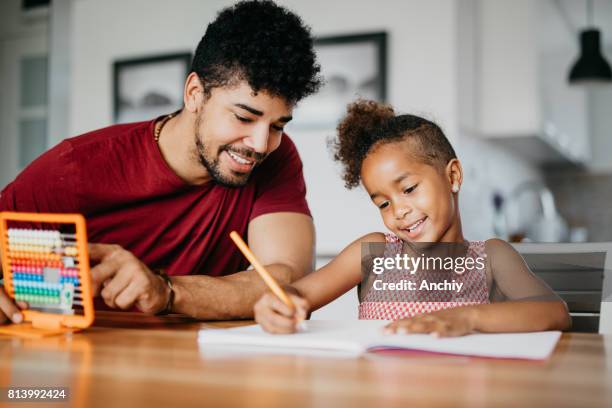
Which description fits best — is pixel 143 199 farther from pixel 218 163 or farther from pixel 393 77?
pixel 393 77

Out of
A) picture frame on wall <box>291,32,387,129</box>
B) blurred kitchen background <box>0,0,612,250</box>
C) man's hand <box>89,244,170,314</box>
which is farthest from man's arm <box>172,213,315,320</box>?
picture frame on wall <box>291,32,387,129</box>

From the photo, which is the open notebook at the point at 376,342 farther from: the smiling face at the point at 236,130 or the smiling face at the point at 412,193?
the smiling face at the point at 236,130

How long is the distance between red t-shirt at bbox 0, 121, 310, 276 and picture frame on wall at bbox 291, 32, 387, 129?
1674 millimetres

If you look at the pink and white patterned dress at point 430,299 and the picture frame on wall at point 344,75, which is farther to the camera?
the picture frame on wall at point 344,75

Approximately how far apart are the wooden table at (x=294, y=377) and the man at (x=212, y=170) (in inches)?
22.0

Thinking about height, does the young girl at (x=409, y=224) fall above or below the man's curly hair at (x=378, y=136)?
below

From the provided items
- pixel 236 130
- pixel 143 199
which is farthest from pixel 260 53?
pixel 143 199

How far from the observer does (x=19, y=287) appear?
0.95 metres

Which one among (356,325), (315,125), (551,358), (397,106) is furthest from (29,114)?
(551,358)

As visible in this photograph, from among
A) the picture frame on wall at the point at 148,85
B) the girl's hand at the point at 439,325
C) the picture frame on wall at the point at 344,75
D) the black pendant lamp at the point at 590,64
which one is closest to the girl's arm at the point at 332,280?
the girl's hand at the point at 439,325

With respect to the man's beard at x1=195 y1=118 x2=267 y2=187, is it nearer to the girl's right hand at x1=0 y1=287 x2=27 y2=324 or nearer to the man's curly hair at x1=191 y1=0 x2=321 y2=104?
the man's curly hair at x1=191 y1=0 x2=321 y2=104

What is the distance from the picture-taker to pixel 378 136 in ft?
4.65

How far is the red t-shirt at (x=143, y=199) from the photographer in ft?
4.72

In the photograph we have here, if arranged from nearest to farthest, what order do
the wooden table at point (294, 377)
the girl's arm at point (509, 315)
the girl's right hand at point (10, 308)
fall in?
the wooden table at point (294, 377), the girl's arm at point (509, 315), the girl's right hand at point (10, 308)
